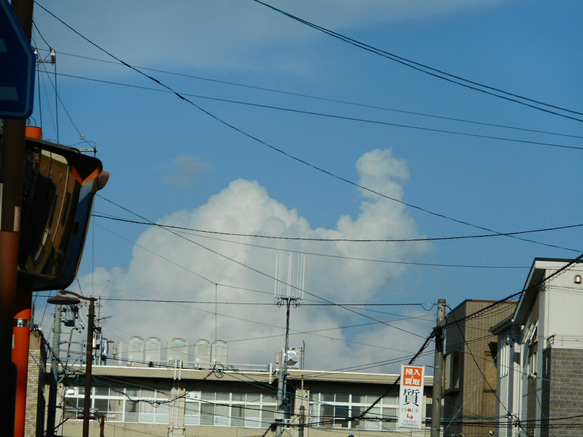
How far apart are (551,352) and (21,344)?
2481cm

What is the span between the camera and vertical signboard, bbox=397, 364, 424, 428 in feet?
100

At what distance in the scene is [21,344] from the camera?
7.06 metres

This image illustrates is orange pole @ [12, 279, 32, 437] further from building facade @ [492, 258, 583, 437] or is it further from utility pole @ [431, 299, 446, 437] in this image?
building facade @ [492, 258, 583, 437]

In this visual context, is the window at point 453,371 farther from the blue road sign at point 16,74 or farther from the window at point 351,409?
the blue road sign at point 16,74

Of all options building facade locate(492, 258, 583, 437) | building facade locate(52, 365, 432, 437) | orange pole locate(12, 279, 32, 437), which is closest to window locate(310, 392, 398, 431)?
building facade locate(52, 365, 432, 437)

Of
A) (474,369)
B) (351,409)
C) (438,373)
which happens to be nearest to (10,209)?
(438,373)

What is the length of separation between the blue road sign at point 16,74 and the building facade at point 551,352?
24.0m

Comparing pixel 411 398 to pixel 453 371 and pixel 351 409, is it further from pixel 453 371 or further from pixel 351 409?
pixel 351 409

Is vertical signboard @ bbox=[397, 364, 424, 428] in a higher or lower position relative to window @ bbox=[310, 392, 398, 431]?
higher

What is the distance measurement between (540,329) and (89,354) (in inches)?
731

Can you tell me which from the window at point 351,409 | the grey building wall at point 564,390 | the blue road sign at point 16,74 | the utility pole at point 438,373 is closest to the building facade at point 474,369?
the grey building wall at point 564,390

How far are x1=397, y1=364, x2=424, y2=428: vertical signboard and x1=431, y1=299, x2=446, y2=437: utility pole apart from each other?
4.33 meters

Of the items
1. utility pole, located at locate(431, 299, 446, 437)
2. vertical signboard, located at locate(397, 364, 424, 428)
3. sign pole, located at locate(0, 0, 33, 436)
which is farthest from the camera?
vertical signboard, located at locate(397, 364, 424, 428)

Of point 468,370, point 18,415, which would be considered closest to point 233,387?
point 468,370
